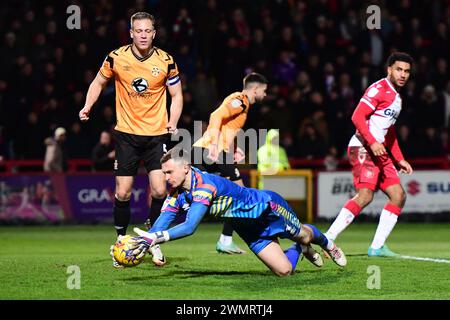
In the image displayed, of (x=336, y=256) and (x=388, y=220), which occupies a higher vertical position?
(x=388, y=220)

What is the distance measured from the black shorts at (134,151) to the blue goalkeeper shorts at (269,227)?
1.90m

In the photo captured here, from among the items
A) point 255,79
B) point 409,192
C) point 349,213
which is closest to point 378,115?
point 349,213

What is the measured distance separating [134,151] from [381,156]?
295 cm

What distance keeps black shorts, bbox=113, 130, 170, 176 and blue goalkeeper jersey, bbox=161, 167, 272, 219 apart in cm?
170

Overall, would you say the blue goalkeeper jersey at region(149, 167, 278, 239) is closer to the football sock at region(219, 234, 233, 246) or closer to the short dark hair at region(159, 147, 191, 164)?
the short dark hair at region(159, 147, 191, 164)

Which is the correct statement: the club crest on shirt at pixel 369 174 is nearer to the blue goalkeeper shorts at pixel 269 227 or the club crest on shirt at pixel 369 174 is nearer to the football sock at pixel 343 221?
the football sock at pixel 343 221

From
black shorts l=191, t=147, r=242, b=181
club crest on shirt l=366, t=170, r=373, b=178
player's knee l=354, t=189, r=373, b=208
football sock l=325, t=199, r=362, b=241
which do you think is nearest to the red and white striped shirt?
club crest on shirt l=366, t=170, r=373, b=178

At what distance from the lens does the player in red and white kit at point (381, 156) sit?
37.1ft

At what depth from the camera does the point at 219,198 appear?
28.0 ft

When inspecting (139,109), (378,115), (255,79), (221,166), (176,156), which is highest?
(255,79)

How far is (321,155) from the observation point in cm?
1958

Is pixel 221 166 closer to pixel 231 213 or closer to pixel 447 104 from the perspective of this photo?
pixel 231 213
